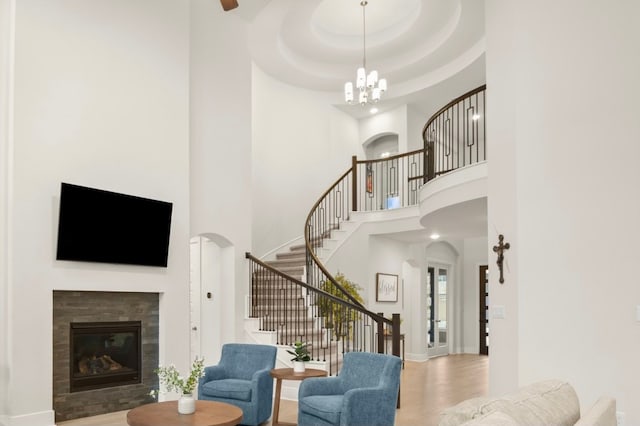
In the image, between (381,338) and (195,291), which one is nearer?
(381,338)

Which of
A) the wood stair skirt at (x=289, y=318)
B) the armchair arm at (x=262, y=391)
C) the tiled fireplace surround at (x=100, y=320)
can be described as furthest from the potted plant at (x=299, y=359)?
the tiled fireplace surround at (x=100, y=320)

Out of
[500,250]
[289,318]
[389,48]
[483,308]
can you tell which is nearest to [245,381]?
[289,318]

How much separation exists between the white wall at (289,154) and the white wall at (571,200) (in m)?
5.85

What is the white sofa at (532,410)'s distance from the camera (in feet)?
6.91

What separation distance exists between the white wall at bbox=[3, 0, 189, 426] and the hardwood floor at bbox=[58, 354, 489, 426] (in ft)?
3.48

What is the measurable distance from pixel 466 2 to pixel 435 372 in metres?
6.41

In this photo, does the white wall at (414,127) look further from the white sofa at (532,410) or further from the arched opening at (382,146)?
the white sofa at (532,410)

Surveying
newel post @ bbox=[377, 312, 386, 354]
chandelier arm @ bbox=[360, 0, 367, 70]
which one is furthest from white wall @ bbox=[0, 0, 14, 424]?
chandelier arm @ bbox=[360, 0, 367, 70]

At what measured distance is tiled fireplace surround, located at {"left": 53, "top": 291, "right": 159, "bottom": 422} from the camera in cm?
561

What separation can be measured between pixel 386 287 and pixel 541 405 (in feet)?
28.3

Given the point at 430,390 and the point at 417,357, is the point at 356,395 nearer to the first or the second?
the point at 430,390

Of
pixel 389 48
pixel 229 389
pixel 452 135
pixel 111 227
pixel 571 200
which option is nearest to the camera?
pixel 571 200

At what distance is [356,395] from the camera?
4.63 meters

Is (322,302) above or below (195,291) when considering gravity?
below
